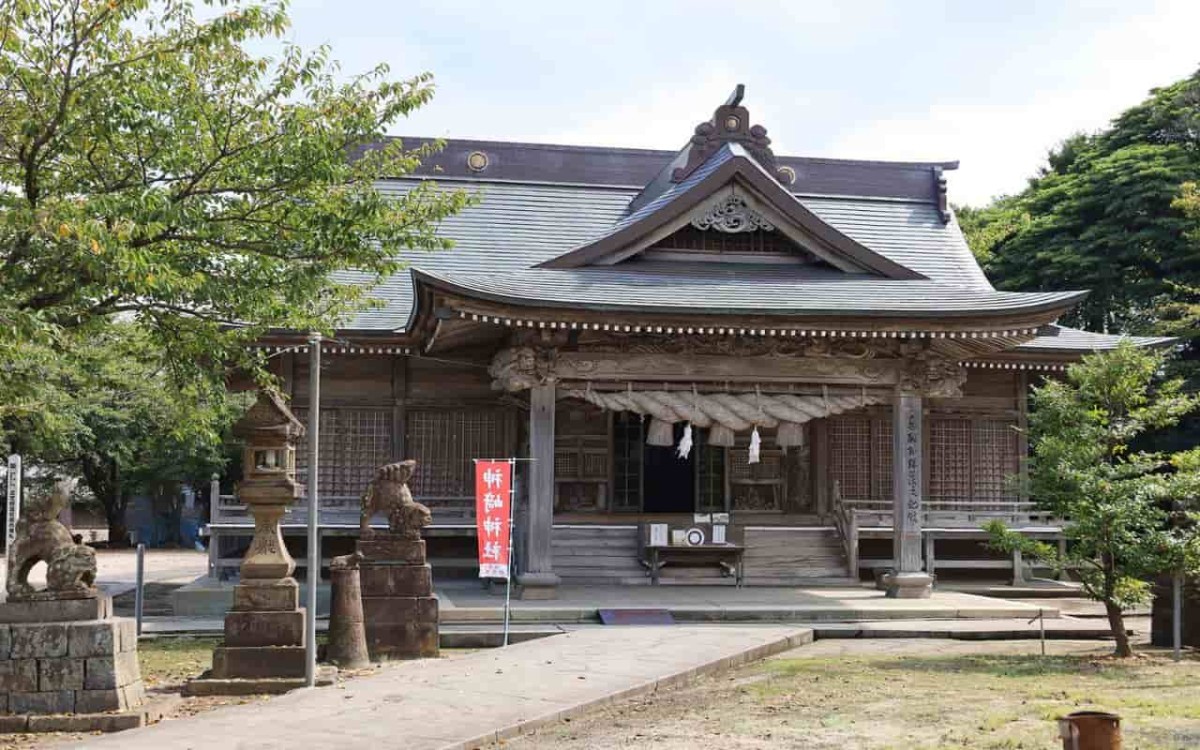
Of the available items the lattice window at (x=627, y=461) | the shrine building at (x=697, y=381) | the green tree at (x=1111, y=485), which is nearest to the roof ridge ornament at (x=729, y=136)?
the shrine building at (x=697, y=381)

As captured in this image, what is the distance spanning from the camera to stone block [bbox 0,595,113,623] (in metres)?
10.6

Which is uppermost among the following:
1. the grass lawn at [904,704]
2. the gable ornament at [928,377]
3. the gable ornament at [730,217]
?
the gable ornament at [730,217]

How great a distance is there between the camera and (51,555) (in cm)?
1095

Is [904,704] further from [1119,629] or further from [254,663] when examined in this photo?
[254,663]

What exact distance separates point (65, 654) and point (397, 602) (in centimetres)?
424

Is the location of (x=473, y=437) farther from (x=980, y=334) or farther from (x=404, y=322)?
(x=980, y=334)

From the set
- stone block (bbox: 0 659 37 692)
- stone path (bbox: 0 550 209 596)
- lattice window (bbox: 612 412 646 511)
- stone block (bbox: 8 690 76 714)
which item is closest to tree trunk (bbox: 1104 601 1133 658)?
lattice window (bbox: 612 412 646 511)

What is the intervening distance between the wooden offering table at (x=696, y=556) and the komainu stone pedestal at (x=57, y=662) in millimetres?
11114

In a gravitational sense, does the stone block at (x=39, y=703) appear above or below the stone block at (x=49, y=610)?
below

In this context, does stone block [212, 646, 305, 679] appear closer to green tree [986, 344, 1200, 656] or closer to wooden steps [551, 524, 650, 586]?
green tree [986, 344, 1200, 656]

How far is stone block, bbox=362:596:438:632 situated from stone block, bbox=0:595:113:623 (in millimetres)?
3756

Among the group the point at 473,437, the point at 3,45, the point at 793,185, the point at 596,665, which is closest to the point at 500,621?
the point at 596,665

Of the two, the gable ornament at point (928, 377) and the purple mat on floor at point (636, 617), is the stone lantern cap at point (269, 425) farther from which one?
the gable ornament at point (928, 377)

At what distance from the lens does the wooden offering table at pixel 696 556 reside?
808 inches
